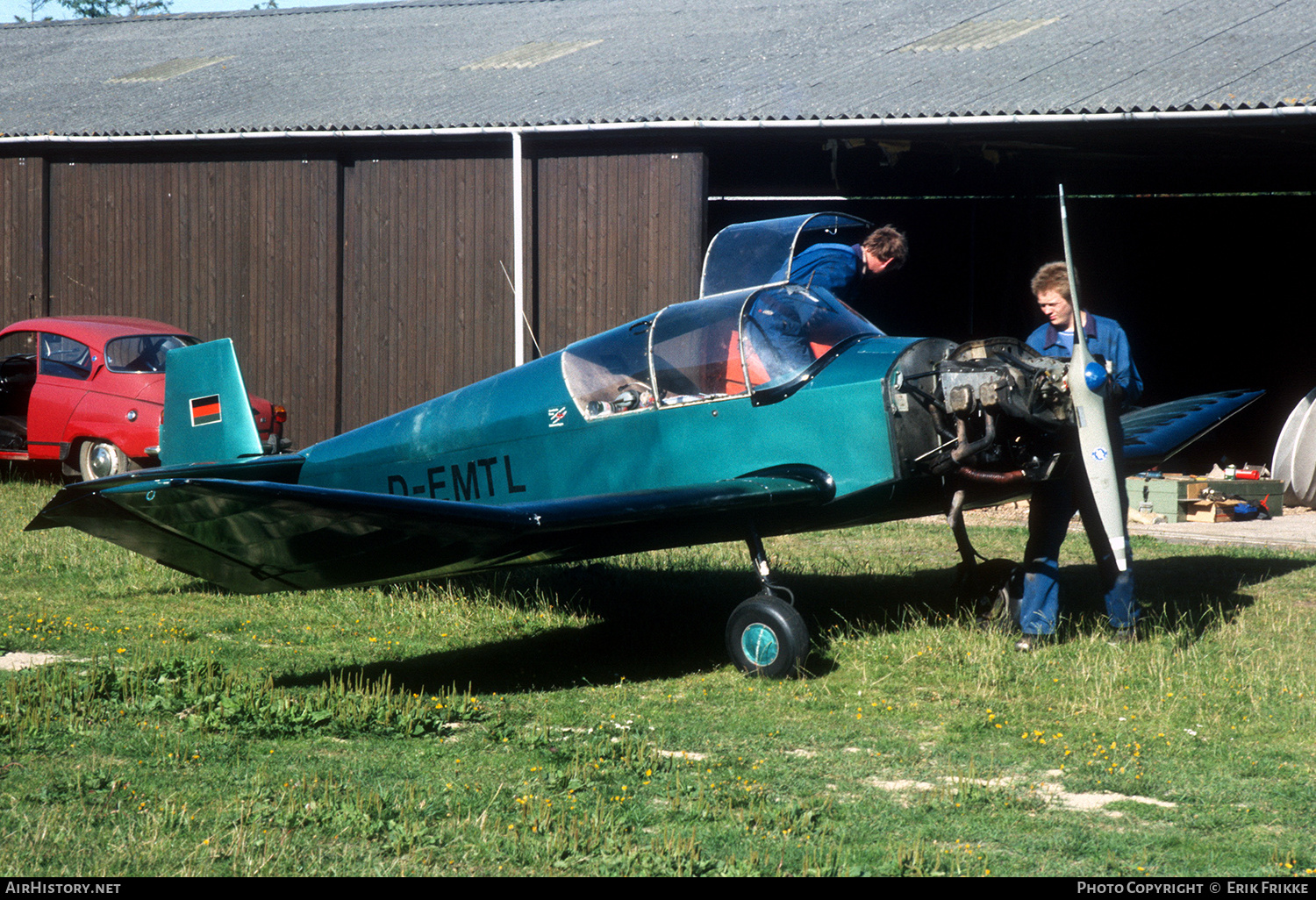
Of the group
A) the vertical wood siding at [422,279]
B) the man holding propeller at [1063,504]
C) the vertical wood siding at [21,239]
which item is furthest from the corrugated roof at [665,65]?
the man holding propeller at [1063,504]

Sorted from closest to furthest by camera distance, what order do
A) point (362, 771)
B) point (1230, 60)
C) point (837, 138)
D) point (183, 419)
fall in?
point (362, 771)
point (183, 419)
point (1230, 60)
point (837, 138)

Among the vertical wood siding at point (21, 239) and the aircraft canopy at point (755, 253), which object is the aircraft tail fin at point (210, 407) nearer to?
the aircraft canopy at point (755, 253)

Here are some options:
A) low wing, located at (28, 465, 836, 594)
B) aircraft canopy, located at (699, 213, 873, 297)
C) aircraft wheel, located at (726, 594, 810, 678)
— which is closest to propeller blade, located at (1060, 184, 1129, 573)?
low wing, located at (28, 465, 836, 594)

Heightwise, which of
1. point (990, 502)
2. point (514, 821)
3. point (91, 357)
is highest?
point (91, 357)

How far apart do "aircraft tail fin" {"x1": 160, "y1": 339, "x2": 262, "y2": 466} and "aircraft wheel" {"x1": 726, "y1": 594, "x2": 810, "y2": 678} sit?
3709 mm

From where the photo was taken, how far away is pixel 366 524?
520cm

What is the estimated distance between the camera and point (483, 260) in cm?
1502

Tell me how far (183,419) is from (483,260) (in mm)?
7079

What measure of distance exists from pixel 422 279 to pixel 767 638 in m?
10.3

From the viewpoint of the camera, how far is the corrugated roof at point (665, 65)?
41.4 feet

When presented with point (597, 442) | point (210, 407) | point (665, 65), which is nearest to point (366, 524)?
point (597, 442)

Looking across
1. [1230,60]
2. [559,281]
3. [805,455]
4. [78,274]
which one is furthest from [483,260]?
[805,455]

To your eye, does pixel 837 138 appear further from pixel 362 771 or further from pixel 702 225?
pixel 362 771

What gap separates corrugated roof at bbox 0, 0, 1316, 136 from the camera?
12633mm
